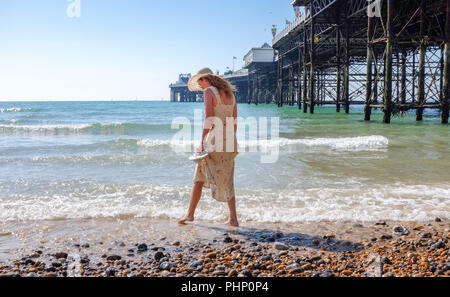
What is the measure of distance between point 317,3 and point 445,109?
11.0 metres

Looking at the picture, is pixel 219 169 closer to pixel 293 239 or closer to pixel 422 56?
pixel 293 239

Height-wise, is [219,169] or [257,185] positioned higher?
[219,169]

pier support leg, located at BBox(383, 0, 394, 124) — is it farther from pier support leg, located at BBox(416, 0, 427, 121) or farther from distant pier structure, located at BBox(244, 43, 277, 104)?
distant pier structure, located at BBox(244, 43, 277, 104)

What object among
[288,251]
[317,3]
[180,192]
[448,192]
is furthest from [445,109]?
[288,251]

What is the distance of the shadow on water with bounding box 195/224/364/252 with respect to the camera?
3.82 metres

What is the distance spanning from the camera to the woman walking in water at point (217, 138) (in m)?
4.27

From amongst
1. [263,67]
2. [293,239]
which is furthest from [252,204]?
[263,67]

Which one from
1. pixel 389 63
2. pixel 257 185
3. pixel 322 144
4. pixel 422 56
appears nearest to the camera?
pixel 257 185

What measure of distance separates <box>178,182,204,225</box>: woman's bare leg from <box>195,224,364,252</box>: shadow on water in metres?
0.23

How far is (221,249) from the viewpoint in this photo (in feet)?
12.4

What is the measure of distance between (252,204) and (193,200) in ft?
3.86

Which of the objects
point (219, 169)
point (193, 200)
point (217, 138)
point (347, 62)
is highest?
point (347, 62)

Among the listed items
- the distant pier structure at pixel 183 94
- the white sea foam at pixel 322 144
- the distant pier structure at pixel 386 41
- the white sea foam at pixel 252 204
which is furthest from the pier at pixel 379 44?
the distant pier structure at pixel 183 94

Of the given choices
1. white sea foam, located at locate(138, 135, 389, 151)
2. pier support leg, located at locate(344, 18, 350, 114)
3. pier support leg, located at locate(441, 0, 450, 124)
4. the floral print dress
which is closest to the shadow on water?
the floral print dress
